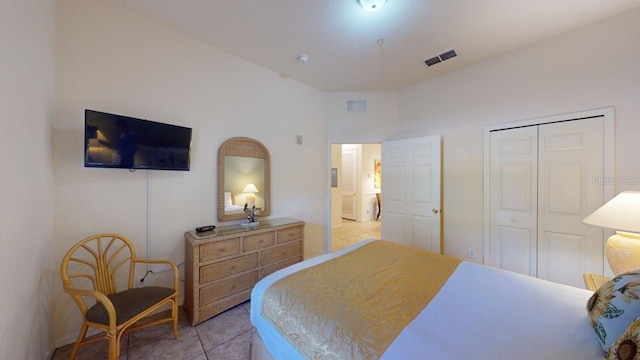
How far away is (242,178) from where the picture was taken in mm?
2809

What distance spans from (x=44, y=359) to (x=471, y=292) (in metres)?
2.90

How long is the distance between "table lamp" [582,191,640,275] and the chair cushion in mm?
3193

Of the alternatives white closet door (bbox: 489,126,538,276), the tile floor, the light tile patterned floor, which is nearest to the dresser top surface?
the tile floor

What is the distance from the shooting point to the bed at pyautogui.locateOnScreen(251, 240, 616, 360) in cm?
85

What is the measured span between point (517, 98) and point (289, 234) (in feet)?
10.4

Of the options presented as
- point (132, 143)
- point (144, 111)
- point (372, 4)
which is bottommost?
point (132, 143)

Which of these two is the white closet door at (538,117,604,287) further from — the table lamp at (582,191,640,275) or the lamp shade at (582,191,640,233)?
the lamp shade at (582,191,640,233)

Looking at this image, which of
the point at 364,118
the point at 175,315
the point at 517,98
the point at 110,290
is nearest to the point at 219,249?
the point at 175,315

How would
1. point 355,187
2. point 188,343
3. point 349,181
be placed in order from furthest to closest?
1. point 349,181
2. point 355,187
3. point 188,343

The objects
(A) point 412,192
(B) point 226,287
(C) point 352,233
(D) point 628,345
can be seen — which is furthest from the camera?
(C) point 352,233

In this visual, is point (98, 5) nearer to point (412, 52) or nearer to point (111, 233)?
point (111, 233)

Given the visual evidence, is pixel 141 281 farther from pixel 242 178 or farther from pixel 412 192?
pixel 412 192

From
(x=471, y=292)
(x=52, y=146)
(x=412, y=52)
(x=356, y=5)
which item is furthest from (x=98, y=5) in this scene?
(x=471, y=292)

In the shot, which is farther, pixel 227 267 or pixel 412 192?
pixel 412 192
